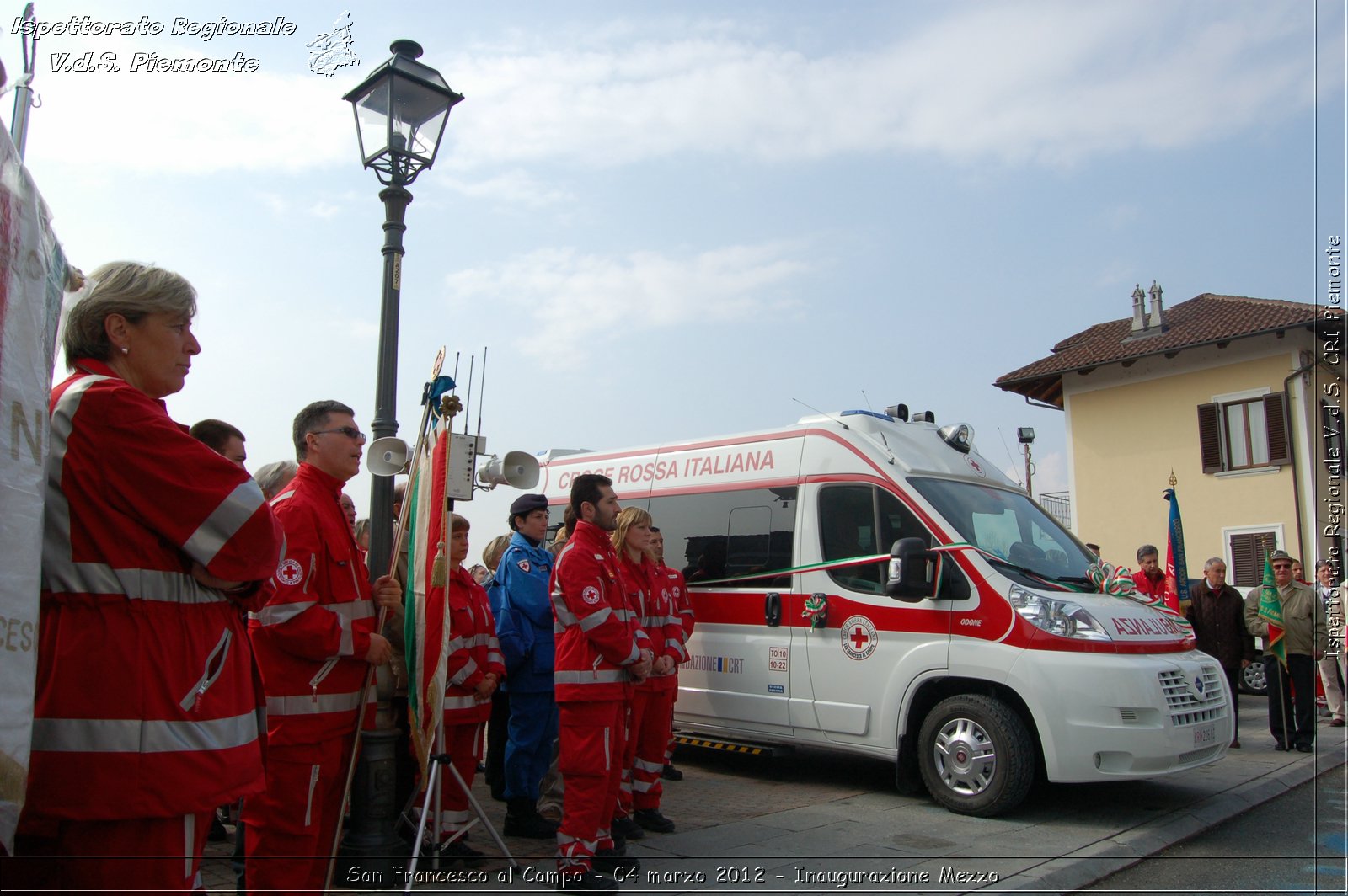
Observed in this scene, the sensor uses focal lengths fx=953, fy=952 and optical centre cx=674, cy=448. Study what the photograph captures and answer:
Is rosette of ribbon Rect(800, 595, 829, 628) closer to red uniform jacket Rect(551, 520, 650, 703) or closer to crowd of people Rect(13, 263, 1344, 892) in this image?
crowd of people Rect(13, 263, 1344, 892)

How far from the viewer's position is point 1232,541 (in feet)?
79.7

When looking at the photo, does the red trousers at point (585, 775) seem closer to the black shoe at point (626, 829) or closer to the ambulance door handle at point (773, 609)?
the black shoe at point (626, 829)

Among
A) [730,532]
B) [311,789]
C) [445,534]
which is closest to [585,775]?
[445,534]

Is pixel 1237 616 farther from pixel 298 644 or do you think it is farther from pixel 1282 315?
pixel 1282 315

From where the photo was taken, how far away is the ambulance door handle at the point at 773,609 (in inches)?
300

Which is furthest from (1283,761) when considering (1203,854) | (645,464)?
(645,464)

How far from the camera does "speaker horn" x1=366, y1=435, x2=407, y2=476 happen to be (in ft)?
17.0

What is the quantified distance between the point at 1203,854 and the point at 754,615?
3.45 metres

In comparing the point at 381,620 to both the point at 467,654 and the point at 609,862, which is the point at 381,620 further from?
the point at 609,862

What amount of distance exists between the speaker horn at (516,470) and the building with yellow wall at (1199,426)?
2153 centimetres

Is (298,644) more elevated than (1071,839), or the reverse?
(298,644)

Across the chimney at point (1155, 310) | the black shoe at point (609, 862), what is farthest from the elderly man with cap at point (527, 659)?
the chimney at point (1155, 310)

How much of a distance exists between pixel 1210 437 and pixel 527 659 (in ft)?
79.3

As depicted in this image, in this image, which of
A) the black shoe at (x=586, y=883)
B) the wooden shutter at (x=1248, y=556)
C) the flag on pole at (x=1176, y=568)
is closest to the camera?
the black shoe at (x=586, y=883)
